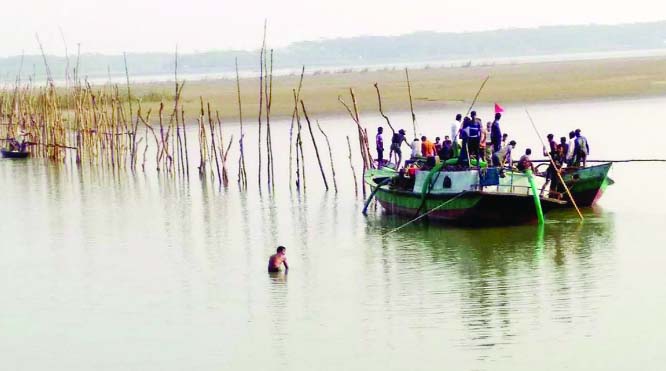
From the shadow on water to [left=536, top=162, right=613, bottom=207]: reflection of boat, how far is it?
14.5 inches

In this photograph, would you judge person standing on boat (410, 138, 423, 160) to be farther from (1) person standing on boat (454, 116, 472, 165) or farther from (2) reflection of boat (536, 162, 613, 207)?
(2) reflection of boat (536, 162, 613, 207)

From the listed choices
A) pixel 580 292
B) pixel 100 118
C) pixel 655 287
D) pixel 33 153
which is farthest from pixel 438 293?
pixel 33 153

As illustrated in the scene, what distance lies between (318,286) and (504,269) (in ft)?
9.66

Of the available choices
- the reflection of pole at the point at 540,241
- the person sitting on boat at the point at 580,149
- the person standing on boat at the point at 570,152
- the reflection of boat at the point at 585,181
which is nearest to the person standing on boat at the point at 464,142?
the reflection of pole at the point at 540,241

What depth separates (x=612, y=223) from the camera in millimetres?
23188

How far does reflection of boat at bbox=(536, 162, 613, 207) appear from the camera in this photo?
2386 centimetres

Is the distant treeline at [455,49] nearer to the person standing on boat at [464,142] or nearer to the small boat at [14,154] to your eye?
the small boat at [14,154]

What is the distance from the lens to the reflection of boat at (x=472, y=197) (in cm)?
2234

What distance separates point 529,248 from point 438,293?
3766 millimetres

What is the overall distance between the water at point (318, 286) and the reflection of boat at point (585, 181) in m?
0.43

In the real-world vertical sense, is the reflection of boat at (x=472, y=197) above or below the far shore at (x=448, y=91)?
below

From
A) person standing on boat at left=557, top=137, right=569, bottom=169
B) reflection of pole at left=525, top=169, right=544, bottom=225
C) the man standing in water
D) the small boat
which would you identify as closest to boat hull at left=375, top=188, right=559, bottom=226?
reflection of pole at left=525, top=169, right=544, bottom=225

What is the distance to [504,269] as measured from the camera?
63.7ft

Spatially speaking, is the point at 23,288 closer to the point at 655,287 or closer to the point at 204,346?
the point at 204,346
